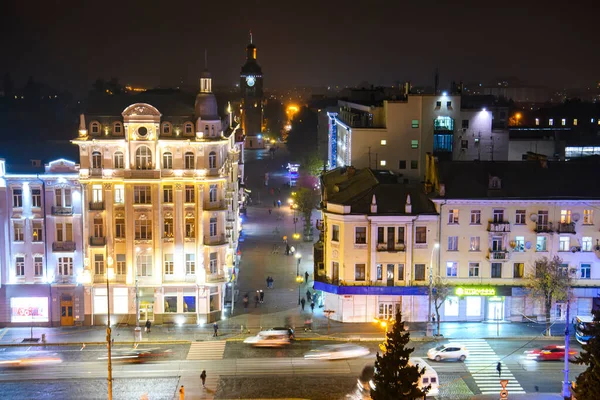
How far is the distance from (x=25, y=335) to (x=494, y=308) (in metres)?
41.4

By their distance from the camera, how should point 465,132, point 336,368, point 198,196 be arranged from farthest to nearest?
point 465,132
point 198,196
point 336,368

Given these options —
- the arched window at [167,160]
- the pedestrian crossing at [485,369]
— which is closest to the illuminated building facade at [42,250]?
the arched window at [167,160]

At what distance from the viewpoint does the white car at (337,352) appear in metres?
69.0

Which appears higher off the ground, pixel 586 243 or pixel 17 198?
pixel 17 198

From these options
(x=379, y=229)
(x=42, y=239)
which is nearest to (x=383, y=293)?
(x=379, y=229)

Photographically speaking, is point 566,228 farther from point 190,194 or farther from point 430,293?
point 190,194

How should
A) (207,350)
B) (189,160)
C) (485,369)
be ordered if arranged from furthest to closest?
(189,160)
(207,350)
(485,369)

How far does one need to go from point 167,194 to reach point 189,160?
11.9 ft

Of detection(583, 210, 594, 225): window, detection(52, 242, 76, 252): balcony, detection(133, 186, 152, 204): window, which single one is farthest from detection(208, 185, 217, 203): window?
detection(583, 210, 594, 225): window

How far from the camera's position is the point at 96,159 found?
77250 mm

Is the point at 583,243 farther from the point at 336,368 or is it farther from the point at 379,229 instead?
the point at 336,368

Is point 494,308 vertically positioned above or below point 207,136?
below

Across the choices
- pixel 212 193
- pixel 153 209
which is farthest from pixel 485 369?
pixel 153 209

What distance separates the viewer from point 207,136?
257ft
